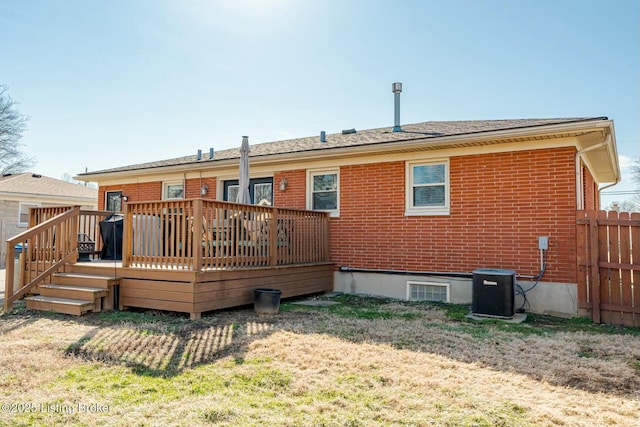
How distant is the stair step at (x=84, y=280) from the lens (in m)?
6.61

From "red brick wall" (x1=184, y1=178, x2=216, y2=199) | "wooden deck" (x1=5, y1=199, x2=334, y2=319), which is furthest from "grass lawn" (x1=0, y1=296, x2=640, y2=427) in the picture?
"red brick wall" (x1=184, y1=178, x2=216, y2=199)

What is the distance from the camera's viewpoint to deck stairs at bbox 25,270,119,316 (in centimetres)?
637

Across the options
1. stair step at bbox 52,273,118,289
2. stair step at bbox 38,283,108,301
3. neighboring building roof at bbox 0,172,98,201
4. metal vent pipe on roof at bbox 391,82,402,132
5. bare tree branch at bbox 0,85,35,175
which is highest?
bare tree branch at bbox 0,85,35,175

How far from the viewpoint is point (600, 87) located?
14883 mm

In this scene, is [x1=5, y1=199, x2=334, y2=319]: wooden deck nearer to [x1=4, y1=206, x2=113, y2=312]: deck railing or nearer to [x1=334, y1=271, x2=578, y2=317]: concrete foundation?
[x1=4, y1=206, x2=113, y2=312]: deck railing

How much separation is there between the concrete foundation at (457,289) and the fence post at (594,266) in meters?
0.50

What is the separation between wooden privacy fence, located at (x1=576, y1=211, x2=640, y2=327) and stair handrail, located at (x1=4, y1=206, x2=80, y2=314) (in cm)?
822

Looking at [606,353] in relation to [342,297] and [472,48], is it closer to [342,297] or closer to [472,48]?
[342,297]

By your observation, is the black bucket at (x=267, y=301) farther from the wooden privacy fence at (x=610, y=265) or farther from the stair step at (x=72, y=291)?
the wooden privacy fence at (x=610, y=265)

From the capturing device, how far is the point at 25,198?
17406 millimetres

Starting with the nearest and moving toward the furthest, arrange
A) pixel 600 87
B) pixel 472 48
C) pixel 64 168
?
pixel 472 48
pixel 600 87
pixel 64 168

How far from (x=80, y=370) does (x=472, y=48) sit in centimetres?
1130

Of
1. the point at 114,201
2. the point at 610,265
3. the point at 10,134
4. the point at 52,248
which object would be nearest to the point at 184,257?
the point at 52,248

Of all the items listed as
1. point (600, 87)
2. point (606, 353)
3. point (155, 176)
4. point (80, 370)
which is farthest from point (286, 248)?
point (600, 87)
